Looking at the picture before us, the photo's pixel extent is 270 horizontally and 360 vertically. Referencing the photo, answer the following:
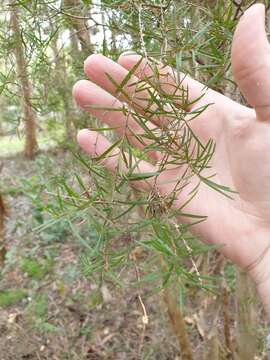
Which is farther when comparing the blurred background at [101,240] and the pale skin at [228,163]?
the pale skin at [228,163]

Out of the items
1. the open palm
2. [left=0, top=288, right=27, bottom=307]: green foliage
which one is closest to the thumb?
the open palm

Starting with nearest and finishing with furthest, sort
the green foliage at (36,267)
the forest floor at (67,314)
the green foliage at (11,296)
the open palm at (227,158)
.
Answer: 1. the open palm at (227,158)
2. the forest floor at (67,314)
3. the green foliage at (11,296)
4. the green foliage at (36,267)

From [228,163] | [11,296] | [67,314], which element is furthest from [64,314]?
[228,163]

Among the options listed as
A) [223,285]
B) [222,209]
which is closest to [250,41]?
[222,209]

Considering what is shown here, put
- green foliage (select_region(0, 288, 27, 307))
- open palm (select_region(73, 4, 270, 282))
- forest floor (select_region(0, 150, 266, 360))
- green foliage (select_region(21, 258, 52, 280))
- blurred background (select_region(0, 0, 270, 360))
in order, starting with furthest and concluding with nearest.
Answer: green foliage (select_region(21, 258, 52, 280)) < green foliage (select_region(0, 288, 27, 307)) < forest floor (select_region(0, 150, 266, 360)) < open palm (select_region(73, 4, 270, 282)) < blurred background (select_region(0, 0, 270, 360))

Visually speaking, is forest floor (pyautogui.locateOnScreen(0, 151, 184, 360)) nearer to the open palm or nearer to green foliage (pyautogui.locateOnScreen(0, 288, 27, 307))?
green foliage (pyautogui.locateOnScreen(0, 288, 27, 307))

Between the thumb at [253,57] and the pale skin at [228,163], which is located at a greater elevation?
the thumb at [253,57]

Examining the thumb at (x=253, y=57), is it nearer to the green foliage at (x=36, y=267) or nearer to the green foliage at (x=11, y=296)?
the green foliage at (x=11, y=296)

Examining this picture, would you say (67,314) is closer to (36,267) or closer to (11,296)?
(11,296)

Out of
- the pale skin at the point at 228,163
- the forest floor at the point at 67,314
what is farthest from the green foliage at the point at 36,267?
the pale skin at the point at 228,163
